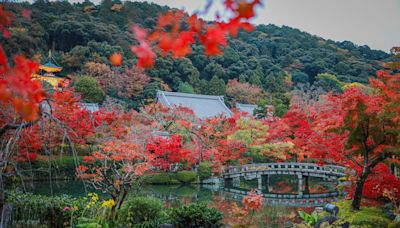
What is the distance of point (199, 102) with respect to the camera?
30.7 meters

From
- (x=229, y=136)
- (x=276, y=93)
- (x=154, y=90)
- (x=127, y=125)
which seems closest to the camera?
(x=127, y=125)

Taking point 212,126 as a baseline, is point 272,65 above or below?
above

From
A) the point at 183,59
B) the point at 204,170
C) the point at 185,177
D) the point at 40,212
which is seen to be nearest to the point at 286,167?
the point at 204,170

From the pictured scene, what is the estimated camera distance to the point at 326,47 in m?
52.3

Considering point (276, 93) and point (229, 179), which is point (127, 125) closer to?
point (229, 179)

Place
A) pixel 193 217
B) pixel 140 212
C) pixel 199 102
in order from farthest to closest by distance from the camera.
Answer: pixel 199 102 < pixel 193 217 < pixel 140 212

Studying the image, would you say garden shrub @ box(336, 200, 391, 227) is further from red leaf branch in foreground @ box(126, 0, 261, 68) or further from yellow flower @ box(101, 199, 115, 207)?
red leaf branch in foreground @ box(126, 0, 261, 68)

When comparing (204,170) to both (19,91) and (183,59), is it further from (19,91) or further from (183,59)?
(183,59)

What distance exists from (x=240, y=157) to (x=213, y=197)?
5.97 meters

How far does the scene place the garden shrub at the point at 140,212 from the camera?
6.93 metres

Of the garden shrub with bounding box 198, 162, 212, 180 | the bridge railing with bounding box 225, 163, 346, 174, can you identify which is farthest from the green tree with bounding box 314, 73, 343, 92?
the garden shrub with bounding box 198, 162, 212, 180

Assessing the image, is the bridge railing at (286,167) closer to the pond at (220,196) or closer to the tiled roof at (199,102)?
the pond at (220,196)

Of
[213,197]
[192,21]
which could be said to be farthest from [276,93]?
[192,21]

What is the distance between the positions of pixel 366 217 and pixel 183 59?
31000 millimetres
